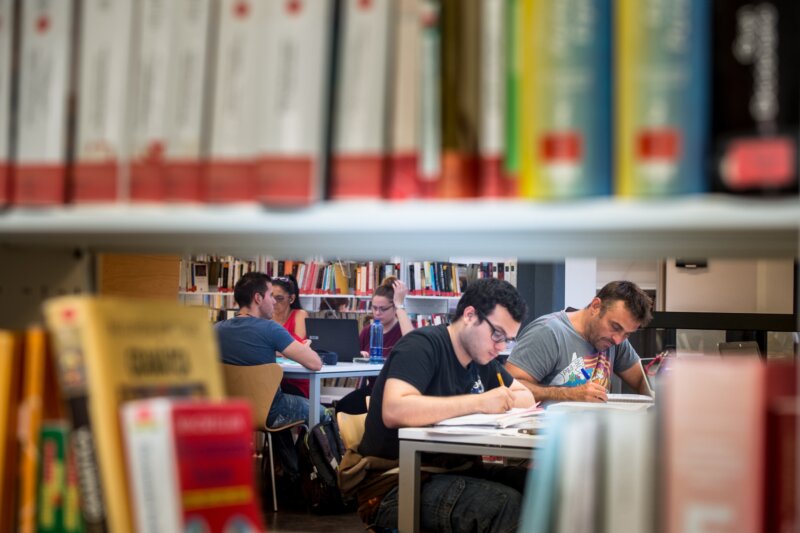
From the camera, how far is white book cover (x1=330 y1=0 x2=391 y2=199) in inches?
36.1

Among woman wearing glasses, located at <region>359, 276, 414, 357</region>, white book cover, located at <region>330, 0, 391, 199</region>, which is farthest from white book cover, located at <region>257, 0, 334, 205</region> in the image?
woman wearing glasses, located at <region>359, 276, 414, 357</region>

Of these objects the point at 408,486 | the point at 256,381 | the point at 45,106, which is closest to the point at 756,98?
the point at 45,106

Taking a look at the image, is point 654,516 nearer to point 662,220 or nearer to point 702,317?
point 662,220

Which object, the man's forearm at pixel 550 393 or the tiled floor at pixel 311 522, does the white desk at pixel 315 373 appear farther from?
the man's forearm at pixel 550 393

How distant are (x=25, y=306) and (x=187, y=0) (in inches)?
23.4

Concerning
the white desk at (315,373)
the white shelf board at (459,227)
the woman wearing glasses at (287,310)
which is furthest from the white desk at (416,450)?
the woman wearing glasses at (287,310)

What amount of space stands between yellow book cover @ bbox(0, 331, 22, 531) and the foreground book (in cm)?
17

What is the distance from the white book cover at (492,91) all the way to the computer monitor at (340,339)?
6.29m

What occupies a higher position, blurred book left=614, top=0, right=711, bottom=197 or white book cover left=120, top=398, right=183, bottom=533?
blurred book left=614, top=0, right=711, bottom=197

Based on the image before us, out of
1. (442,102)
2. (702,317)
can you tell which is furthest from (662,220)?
(702,317)

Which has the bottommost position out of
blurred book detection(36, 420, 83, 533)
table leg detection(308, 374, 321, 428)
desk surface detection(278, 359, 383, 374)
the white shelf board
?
table leg detection(308, 374, 321, 428)

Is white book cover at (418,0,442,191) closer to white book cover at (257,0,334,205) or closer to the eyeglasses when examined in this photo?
white book cover at (257,0,334,205)

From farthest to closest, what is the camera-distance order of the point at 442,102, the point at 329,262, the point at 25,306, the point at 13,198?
the point at 329,262, the point at 25,306, the point at 13,198, the point at 442,102

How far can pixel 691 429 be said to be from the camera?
0.80 m
